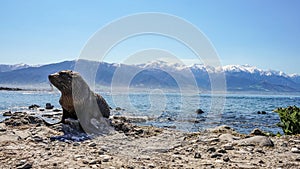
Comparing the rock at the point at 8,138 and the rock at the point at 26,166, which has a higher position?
the rock at the point at 26,166

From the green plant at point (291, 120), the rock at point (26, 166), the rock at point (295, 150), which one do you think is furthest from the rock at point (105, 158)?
the green plant at point (291, 120)

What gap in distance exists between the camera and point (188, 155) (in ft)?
28.6

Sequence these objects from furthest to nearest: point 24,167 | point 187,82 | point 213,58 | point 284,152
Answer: point 187,82 < point 213,58 < point 284,152 < point 24,167

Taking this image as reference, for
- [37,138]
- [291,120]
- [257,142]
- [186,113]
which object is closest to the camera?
[37,138]

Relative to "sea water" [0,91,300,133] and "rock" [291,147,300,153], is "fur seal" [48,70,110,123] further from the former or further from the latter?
"rock" [291,147,300,153]

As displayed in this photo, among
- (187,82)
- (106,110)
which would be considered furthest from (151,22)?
(187,82)

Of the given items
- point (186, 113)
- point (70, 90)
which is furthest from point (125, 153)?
point (186, 113)

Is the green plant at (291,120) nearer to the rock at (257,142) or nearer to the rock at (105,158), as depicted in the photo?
the rock at (257,142)

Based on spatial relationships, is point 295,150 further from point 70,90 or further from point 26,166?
→ point 70,90

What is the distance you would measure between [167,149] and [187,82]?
1531cm

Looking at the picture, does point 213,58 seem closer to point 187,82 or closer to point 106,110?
point 106,110

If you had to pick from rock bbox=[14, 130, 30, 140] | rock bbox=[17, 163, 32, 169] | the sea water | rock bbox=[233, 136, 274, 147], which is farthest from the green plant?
rock bbox=[17, 163, 32, 169]

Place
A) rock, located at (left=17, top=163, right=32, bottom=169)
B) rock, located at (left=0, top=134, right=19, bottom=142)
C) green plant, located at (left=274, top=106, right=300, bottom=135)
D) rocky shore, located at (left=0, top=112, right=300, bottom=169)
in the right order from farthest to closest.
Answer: green plant, located at (left=274, top=106, right=300, bottom=135), rock, located at (left=0, top=134, right=19, bottom=142), rocky shore, located at (left=0, top=112, right=300, bottom=169), rock, located at (left=17, top=163, right=32, bottom=169)

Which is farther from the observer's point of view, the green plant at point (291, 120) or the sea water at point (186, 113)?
the sea water at point (186, 113)
